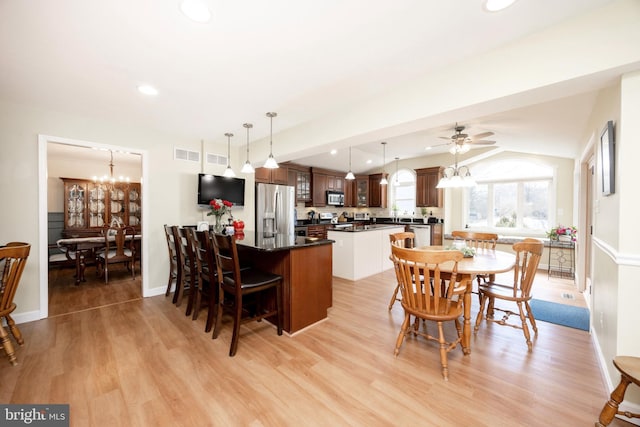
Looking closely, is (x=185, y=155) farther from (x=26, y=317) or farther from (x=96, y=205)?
(x=96, y=205)

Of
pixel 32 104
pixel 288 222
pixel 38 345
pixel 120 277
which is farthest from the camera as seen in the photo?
pixel 288 222

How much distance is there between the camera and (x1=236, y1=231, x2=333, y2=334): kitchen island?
2609 millimetres

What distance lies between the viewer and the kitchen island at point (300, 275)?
2609mm

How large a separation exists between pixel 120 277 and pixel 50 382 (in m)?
3.51

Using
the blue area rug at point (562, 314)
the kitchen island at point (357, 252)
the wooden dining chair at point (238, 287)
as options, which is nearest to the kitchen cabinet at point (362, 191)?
the kitchen island at point (357, 252)

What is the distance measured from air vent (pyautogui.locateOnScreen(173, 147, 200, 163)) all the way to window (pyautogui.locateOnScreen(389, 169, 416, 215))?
5.37 m

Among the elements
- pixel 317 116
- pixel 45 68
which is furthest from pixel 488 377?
pixel 45 68

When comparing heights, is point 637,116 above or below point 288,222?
above

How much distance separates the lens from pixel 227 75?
7.66 ft

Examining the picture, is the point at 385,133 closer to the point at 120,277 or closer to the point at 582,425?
the point at 582,425

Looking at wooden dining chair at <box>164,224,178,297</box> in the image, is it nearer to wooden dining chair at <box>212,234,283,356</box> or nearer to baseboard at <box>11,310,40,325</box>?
baseboard at <box>11,310,40,325</box>

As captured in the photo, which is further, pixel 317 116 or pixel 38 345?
pixel 317 116

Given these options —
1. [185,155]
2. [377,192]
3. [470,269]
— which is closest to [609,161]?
[470,269]

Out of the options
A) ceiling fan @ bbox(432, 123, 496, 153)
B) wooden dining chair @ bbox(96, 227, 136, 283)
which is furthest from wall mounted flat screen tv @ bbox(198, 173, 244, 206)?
ceiling fan @ bbox(432, 123, 496, 153)
